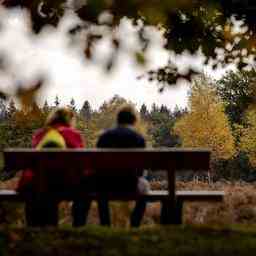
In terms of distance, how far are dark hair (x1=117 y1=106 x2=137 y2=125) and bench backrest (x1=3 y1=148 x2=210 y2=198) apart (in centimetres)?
71

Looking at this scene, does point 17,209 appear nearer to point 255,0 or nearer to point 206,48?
point 206,48

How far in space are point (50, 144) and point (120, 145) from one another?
0.80 meters

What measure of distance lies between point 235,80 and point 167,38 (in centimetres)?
6063

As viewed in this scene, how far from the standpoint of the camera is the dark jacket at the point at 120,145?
21.6 ft

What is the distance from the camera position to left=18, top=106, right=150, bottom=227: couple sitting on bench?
6.60m

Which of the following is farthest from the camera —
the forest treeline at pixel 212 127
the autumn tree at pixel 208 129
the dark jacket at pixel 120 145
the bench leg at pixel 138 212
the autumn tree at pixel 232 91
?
the autumn tree at pixel 232 91

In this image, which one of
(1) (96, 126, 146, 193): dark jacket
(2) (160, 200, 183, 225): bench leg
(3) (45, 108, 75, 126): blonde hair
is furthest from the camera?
(3) (45, 108, 75, 126): blonde hair

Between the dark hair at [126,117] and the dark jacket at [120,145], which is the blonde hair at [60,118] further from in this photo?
the dark hair at [126,117]

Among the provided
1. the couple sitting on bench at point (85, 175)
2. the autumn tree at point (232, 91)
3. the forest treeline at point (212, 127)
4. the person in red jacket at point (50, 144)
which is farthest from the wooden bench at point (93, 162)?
the autumn tree at point (232, 91)

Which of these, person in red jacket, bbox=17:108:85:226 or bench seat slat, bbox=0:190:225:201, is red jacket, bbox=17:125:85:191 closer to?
person in red jacket, bbox=17:108:85:226

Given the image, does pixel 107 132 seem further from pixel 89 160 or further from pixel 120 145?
pixel 89 160

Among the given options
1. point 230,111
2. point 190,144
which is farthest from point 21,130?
point 230,111

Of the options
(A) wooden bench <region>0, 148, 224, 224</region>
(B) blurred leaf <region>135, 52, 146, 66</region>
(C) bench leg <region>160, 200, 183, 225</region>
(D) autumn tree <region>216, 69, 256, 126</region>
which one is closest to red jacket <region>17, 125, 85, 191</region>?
(A) wooden bench <region>0, 148, 224, 224</region>

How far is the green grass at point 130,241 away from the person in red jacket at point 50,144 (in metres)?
0.81
